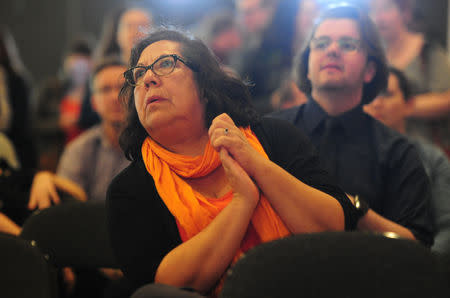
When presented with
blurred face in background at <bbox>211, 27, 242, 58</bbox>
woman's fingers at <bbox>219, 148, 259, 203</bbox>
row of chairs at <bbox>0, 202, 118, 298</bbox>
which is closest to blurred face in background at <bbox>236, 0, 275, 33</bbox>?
blurred face in background at <bbox>211, 27, 242, 58</bbox>

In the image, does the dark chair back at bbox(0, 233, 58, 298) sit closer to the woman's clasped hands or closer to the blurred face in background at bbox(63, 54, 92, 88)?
the woman's clasped hands

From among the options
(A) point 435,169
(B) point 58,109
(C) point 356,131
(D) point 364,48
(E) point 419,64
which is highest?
(D) point 364,48

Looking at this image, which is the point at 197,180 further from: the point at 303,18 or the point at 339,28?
the point at 303,18

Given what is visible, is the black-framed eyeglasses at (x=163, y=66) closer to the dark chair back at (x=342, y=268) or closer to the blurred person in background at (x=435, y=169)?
the dark chair back at (x=342, y=268)

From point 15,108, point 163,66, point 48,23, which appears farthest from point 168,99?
point 48,23

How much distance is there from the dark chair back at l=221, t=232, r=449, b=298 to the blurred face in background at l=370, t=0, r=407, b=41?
65.6 inches

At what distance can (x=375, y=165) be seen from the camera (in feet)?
4.67

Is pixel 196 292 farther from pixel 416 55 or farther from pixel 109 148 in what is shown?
pixel 416 55

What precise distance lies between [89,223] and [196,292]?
779mm

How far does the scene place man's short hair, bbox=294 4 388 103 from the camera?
4.72ft

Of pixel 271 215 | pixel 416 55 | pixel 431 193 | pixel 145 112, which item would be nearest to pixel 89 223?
pixel 145 112

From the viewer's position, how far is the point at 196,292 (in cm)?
105

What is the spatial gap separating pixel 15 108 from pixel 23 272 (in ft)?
6.61

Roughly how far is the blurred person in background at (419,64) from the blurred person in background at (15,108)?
79.8 inches
